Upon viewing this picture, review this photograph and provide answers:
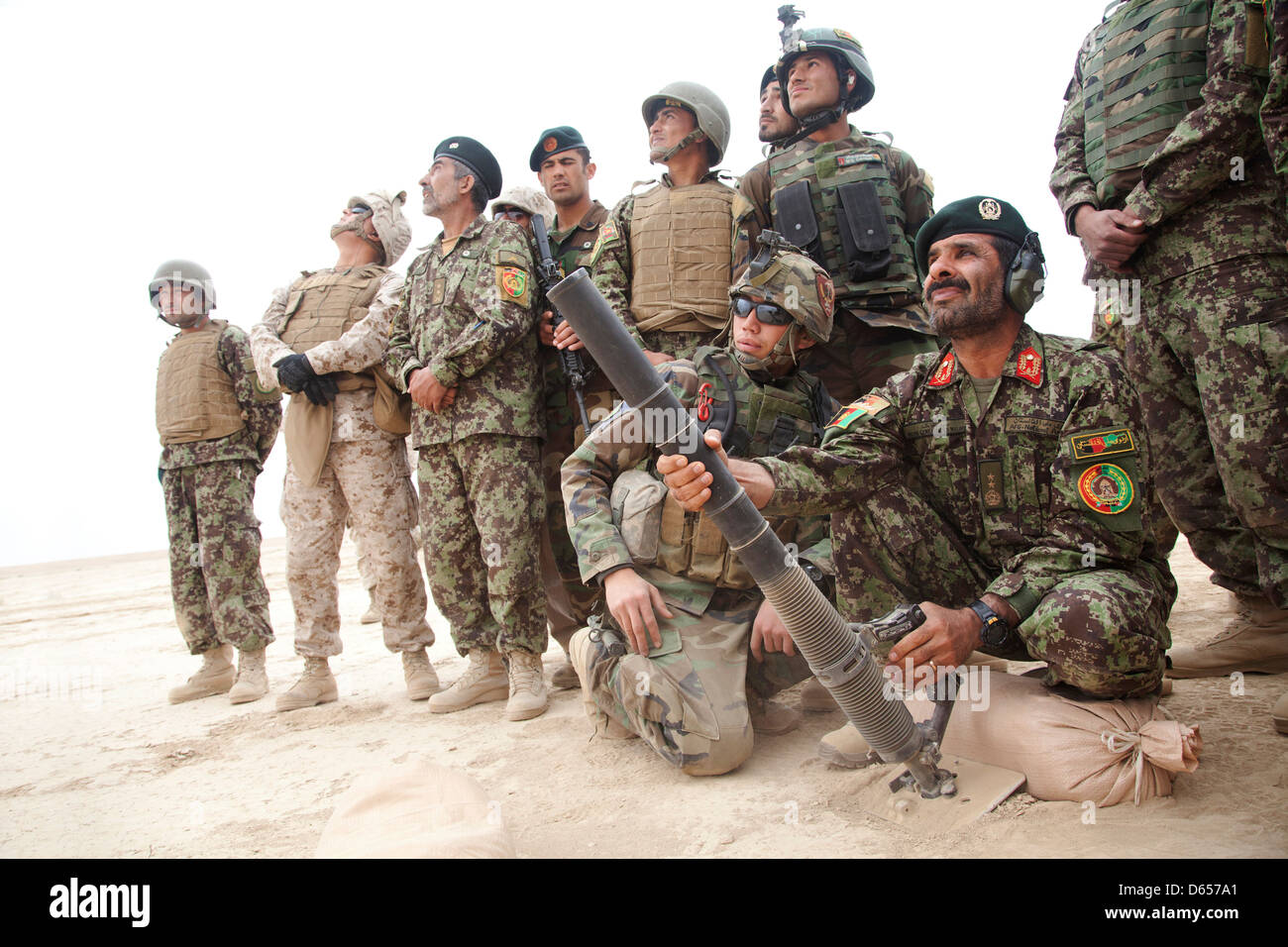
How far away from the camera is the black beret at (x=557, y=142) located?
4.76 m

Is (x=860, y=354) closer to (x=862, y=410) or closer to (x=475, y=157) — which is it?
(x=862, y=410)

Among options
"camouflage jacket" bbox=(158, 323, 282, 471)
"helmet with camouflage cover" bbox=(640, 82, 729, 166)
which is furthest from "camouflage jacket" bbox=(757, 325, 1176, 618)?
"camouflage jacket" bbox=(158, 323, 282, 471)

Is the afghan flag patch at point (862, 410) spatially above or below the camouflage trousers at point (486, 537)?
above

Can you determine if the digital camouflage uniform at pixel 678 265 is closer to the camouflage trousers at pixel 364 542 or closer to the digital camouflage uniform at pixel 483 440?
the digital camouflage uniform at pixel 483 440

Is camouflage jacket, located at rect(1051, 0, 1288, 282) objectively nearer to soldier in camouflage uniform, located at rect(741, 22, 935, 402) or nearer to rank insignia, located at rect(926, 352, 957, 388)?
rank insignia, located at rect(926, 352, 957, 388)

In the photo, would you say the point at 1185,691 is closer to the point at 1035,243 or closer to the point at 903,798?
the point at 903,798

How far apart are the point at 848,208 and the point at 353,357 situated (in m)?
2.60

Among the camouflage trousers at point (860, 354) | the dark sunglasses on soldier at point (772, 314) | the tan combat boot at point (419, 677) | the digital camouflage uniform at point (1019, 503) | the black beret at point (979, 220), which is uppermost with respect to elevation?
the black beret at point (979, 220)

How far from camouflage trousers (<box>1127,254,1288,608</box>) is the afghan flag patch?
1.08m

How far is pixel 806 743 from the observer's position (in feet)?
9.91

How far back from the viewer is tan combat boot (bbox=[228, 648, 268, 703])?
4.69 m

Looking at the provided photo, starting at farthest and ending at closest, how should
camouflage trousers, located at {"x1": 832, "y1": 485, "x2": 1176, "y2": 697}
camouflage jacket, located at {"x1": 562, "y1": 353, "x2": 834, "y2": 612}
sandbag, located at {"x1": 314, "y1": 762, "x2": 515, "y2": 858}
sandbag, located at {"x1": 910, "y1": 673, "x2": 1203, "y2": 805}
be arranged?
1. camouflage jacket, located at {"x1": 562, "y1": 353, "x2": 834, "y2": 612}
2. camouflage trousers, located at {"x1": 832, "y1": 485, "x2": 1176, "y2": 697}
3. sandbag, located at {"x1": 910, "y1": 673, "x2": 1203, "y2": 805}
4. sandbag, located at {"x1": 314, "y1": 762, "x2": 515, "y2": 858}

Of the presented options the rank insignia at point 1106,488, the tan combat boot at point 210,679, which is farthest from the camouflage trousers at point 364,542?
the rank insignia at point 1106,488

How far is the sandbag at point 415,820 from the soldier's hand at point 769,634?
3.75 ft
